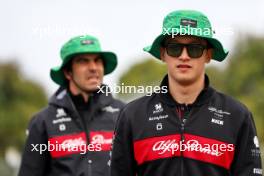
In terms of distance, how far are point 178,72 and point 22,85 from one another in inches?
2541

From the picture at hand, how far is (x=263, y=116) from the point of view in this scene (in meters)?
54.3

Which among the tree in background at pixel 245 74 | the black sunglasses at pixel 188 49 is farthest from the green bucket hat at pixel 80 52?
the tree in background at pixel 245 74

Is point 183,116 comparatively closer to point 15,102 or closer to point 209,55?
point 209,55

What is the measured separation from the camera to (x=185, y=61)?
7676 mm

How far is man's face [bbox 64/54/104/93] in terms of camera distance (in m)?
10.3

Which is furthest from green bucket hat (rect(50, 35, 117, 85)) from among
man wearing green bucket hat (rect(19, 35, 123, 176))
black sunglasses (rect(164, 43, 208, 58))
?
black sunglasses (rect(164, 43, 208, 58))

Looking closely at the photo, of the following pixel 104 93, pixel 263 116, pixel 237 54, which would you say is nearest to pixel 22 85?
pixel 237 54

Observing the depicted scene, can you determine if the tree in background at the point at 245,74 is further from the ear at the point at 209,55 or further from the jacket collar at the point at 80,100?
the ear at the point at 209,55

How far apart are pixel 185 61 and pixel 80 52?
9.84ft

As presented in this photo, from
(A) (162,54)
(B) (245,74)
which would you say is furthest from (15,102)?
(A) (162,54)

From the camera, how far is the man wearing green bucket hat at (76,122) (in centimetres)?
995

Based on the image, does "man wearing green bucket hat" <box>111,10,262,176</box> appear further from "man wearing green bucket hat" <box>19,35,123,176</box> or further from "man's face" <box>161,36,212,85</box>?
"man wearing green bucket hat" <box>19,35,123,176</box>

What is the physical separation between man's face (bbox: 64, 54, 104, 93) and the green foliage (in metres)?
52.3

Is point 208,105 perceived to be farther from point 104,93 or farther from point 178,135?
point 104,93
